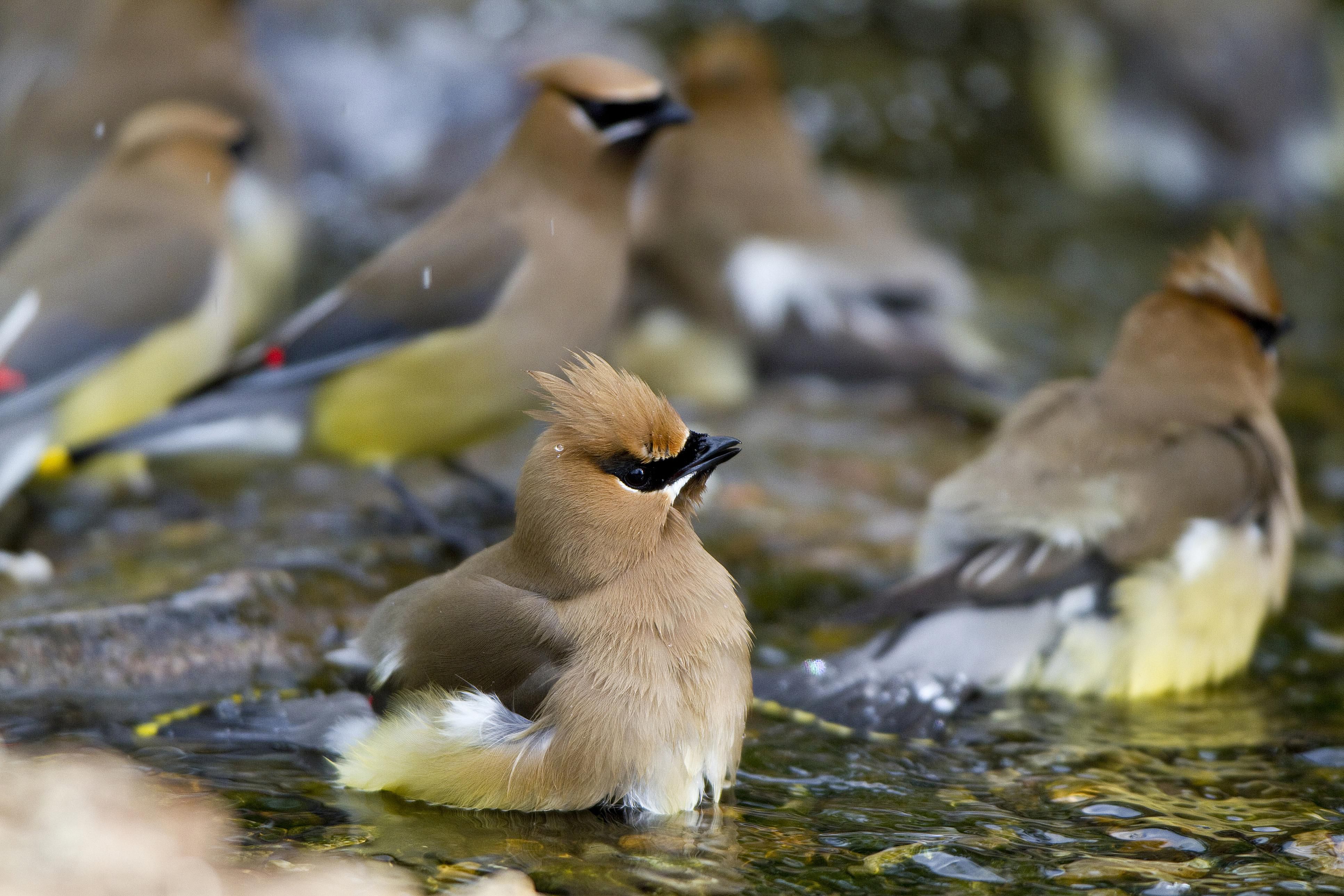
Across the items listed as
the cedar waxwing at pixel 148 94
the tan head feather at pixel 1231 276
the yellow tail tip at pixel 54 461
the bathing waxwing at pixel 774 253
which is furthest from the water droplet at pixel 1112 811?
the cedar waxwing at pixel 148 94

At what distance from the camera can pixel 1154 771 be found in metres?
3.92

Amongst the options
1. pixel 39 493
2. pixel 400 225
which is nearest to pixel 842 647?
pixel 39 493

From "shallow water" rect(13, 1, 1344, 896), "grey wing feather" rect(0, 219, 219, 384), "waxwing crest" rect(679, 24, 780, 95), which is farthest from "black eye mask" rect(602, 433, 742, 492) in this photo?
"waxwing crest" rect(679, 24, 780, 95)

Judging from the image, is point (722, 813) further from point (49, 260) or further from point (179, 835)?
point (49, 260)

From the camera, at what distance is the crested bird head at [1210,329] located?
505 cm

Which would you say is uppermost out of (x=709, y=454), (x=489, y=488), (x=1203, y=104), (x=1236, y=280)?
(x=1203, y=104)

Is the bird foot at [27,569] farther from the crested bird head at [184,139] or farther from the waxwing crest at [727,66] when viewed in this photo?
the waxwing crest at [727,66]

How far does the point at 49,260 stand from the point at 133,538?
1.08 meters

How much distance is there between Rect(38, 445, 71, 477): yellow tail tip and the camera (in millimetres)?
5250

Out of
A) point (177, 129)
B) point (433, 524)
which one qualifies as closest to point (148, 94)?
point (177, 129)

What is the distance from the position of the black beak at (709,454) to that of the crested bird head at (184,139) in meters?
3.10

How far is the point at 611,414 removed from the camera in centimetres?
355

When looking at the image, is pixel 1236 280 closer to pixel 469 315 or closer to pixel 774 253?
pixel 469 315

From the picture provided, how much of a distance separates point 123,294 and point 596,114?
1.62 meters
